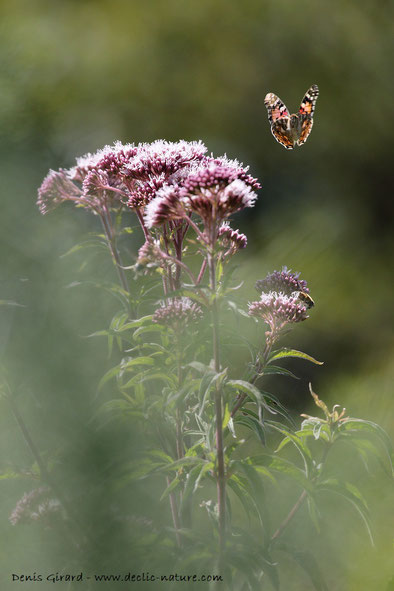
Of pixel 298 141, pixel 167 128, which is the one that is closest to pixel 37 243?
pixel 298 141

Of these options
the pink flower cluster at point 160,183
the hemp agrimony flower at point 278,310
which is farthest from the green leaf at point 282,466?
the pink flower cluster at point 160,183

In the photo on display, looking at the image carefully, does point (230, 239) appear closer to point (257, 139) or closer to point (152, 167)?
point (152, 167)

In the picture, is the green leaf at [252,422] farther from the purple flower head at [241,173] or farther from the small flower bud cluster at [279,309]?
the purple flower head at [241,173]

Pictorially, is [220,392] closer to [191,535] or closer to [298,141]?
[191,535]

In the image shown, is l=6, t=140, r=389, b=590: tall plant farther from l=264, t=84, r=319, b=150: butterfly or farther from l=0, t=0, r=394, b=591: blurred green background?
l=264, t=84, r=319, b=150: butterfly

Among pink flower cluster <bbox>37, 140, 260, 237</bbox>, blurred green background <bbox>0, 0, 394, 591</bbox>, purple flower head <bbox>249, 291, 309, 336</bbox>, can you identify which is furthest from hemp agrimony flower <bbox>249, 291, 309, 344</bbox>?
blurred green background <bbox>0, 0, 394, 591</bbox>
